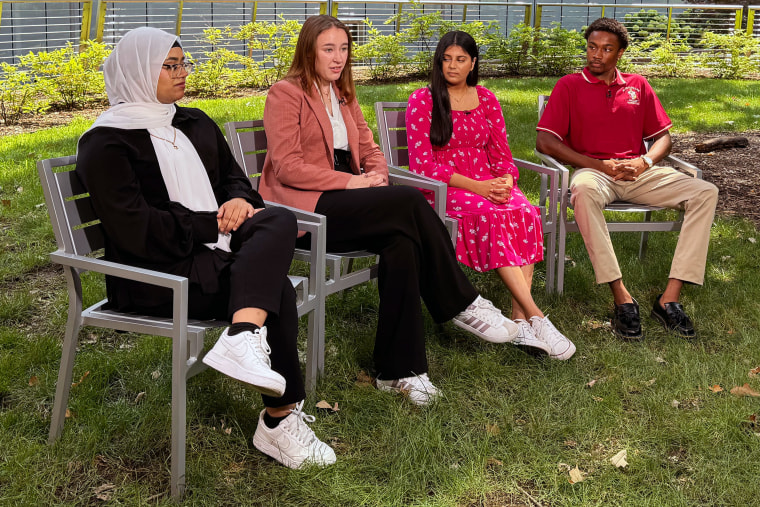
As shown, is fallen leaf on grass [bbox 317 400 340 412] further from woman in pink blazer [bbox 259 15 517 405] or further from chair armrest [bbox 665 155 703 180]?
chair armrest [bbox 665 155 703 180]

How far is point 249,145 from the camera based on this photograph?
4109mm

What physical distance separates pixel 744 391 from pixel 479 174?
5.86 ft

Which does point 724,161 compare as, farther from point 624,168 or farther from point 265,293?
point 265,293

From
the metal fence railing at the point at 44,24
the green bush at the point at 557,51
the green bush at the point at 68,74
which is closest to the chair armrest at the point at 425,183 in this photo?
the green bush at the point at 68,74

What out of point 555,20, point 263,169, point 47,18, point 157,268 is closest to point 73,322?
point 157,268

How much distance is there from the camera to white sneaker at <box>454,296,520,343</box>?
3.81 metres

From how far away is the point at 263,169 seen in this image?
4023 millimetres

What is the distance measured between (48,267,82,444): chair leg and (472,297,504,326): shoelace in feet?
5.72

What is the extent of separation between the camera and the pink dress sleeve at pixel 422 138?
448cm

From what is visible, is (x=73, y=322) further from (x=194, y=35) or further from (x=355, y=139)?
(x=194, y=35)

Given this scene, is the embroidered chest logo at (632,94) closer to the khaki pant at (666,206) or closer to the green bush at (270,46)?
the khaki pant at (666,206)

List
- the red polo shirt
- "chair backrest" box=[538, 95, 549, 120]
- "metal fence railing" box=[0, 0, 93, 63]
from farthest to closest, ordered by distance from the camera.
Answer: "metal fence railing" box=[0, 0, 93, 63] < "chair backrest" box=[538, 95, 549, 120] < the red polo shirt

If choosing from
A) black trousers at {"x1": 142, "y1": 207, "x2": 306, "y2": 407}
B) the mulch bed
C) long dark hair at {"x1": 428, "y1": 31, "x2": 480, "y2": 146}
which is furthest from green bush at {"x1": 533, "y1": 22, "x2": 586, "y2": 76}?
black trousers at {"x1": 142, "y1": 207, "x2": 306, "y2": 407}

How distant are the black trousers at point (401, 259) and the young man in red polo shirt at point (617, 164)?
3.44ft
